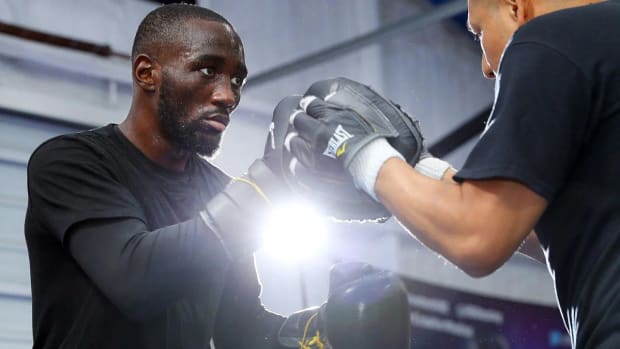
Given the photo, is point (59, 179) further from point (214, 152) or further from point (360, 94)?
point (360, 94)

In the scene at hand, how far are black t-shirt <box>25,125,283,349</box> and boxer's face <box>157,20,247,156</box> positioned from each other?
117mm

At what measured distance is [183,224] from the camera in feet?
6.02

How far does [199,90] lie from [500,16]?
0.92 meters

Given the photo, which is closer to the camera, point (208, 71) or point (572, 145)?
point (572, 145)

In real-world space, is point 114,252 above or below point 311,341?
above

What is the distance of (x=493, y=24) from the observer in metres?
1.50

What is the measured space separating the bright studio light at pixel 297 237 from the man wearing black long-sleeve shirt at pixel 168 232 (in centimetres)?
257

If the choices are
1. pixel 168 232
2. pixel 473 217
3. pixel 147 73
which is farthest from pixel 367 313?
pixel 147 73

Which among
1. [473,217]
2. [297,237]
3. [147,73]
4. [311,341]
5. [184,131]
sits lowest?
[297,237]

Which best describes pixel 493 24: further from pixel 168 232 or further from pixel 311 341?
pixel 311 341

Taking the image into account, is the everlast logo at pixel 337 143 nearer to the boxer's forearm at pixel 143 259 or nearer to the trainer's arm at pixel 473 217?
the trainer's arm at pixel 473 217

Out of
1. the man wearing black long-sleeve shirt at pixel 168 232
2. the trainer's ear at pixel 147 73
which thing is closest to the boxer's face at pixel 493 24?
the man wearing black long-sleeve shirt at pixel 168 232

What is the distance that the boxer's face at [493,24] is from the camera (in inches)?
58.3

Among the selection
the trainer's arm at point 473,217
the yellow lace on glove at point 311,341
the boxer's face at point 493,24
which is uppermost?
the boxer's face at point 493,24
